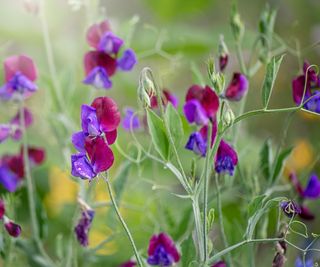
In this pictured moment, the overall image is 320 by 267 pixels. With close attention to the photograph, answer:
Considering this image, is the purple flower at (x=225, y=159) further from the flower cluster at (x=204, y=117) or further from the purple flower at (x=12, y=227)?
the purple flower at (x=12, y=227)

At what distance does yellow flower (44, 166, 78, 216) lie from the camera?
1.40 m

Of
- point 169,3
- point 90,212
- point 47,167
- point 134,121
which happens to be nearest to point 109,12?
point 169,3

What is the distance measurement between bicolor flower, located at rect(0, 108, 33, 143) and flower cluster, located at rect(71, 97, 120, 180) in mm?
241

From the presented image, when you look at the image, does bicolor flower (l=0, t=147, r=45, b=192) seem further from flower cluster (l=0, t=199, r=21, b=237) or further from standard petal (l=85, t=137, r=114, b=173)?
standard petal (l=85, t=137, r=114, b=173)

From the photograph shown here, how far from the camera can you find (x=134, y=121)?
933 mm

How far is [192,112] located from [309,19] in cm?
104

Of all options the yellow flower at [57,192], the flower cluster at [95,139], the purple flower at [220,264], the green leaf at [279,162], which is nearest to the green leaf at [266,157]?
the green leaf at [279,162]

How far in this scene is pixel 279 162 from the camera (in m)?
0.86

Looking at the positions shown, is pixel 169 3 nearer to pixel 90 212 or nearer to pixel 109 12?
pixel 109 12

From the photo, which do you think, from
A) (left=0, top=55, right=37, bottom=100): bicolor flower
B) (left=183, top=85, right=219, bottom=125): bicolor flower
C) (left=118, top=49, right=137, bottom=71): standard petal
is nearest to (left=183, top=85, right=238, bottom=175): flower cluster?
(left=183, top=85, right=219, bottom=125): bicolor flower

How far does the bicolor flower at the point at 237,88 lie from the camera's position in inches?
32.0

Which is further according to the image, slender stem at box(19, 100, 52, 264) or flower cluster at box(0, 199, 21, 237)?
slender stem at box(19, 100, 52, 264)

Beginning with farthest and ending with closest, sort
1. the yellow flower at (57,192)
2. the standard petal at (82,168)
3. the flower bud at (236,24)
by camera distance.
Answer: the yellow flower at (57,192) → the flower bud at (236,24) → the standard petal at (82,168)

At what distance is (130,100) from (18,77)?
0.68m
